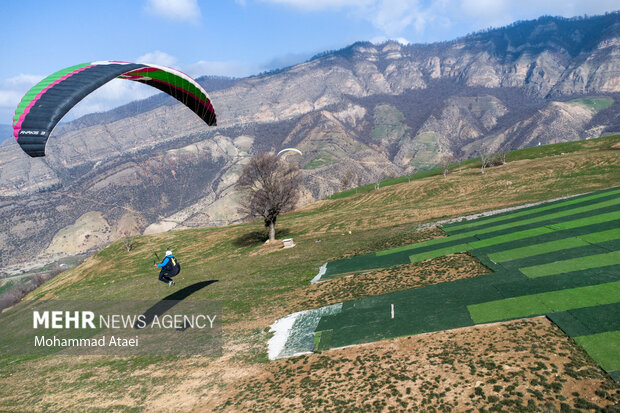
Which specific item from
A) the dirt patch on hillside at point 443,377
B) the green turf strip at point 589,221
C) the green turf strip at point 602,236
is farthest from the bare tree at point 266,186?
the green turf strip at point 602,236

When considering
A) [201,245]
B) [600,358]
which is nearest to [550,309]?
[600,358]

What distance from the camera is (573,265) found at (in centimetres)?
2202

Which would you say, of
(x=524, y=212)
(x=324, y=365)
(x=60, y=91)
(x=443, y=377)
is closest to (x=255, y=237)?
(x=524, y=212)

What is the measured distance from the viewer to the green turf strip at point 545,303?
56.3 feet

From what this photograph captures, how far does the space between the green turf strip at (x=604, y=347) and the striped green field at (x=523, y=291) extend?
0.03 m

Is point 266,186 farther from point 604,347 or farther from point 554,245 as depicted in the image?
point 604,347

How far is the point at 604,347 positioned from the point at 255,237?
180ft

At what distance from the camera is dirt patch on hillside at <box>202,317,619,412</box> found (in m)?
12.0

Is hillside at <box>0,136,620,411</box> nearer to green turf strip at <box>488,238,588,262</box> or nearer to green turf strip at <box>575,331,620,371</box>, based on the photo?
green turf strip at <box>575,331,620,371</box>

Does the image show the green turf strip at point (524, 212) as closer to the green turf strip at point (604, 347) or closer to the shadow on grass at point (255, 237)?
the green turf strip at point (604, 347)

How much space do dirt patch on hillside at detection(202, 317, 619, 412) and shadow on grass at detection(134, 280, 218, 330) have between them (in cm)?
1644

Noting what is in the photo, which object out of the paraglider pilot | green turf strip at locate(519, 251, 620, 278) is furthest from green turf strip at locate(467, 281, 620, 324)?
the paraglider pilot

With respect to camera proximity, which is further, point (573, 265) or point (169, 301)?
point (169, 301)

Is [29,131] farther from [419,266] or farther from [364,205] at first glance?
[364,205]
